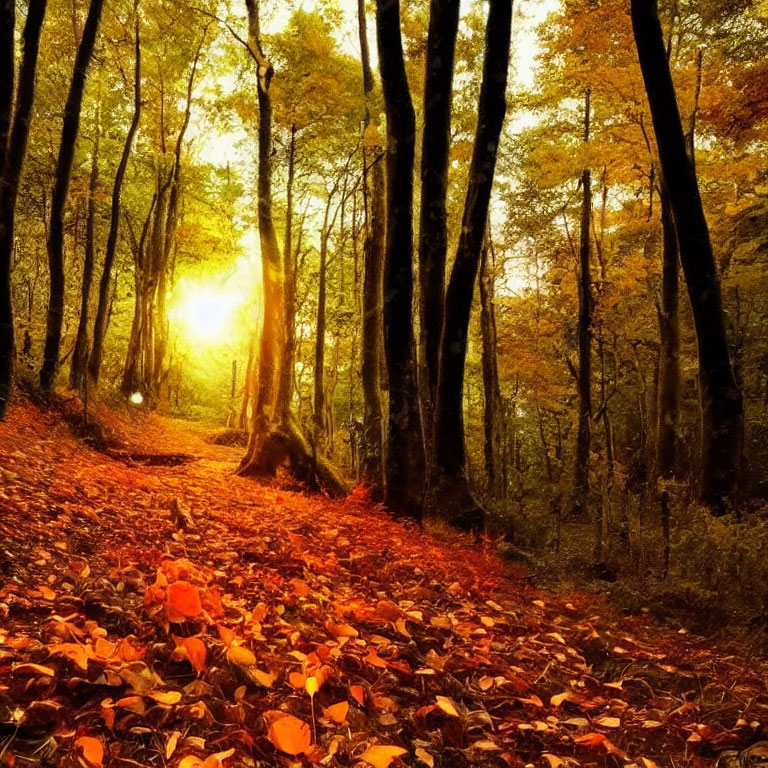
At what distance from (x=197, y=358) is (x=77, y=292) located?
15563mm

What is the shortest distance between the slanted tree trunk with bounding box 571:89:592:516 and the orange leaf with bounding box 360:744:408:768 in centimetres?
1187

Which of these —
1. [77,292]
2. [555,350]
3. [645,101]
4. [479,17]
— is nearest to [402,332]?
[645,101]

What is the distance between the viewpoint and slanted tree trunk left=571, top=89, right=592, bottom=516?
1341cm

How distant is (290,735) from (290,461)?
337 inches

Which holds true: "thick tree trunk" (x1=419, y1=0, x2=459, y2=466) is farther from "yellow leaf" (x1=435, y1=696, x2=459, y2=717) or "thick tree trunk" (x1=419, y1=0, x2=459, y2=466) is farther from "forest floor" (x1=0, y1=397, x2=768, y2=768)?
"yellow leaf" (x1=435, y1=696, x2=459, y2=717)

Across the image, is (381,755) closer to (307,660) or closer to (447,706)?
(447,706)

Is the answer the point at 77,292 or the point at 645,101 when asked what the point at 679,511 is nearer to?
the point at 645,101

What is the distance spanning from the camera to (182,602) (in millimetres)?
2752

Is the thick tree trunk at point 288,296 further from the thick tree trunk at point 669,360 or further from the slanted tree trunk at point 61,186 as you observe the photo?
the thick tree trunk at point 669,360

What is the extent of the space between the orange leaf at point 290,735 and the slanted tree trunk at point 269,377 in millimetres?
7843

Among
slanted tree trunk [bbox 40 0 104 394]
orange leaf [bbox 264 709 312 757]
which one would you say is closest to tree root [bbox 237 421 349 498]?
slanted tree trunk [bbox 40 0 104 394]

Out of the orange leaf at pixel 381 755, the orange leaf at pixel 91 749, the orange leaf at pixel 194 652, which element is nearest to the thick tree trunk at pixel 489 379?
the orange leaf at pixel 194 652

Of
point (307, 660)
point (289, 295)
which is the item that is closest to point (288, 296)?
point (289, 295)

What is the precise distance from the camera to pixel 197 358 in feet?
123
